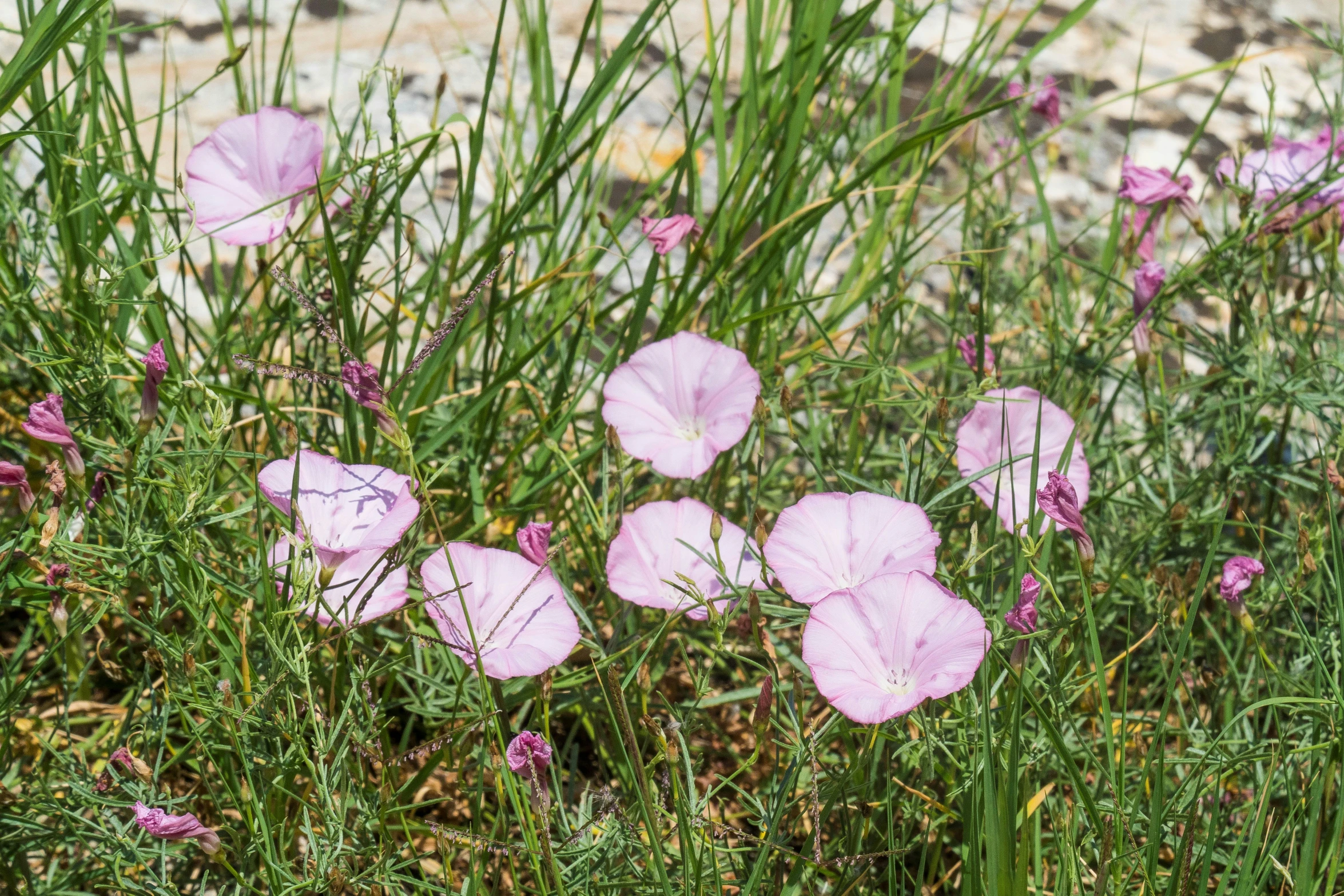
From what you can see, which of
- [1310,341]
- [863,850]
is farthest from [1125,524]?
[863,850]

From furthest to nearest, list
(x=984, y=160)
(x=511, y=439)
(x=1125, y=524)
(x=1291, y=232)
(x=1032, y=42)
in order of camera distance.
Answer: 1. (x=1032, y=42)
2. (x=984, y=160)
3. (x=511, y=439)
4. (x=1125, y=524)
5. (x=1291, y=232)

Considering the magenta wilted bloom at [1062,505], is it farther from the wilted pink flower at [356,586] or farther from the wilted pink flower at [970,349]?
the wilted pink flower at [356,586]

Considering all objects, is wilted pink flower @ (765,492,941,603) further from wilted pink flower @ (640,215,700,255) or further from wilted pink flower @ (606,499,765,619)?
wilted pink flower @ (640,215,700,255)

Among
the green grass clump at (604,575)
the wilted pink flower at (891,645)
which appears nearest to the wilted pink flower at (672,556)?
the green grass clump at (604,575)

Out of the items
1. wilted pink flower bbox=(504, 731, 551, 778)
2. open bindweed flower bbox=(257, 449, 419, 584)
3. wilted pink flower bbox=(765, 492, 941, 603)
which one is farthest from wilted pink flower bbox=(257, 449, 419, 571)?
wilted pink flower bbox=(765, 492, 941, 603)

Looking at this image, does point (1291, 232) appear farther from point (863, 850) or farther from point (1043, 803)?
point (863, 850)

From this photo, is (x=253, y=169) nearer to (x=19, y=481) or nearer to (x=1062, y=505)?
(x=19, y=481)

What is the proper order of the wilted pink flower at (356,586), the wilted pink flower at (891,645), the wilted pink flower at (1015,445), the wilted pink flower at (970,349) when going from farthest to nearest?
the wilted pink flower at (970,349) < the wilted pink flower at (1015,445) < the wilted pink flower at (356,586) < the wilted pink flower at (891,645)
